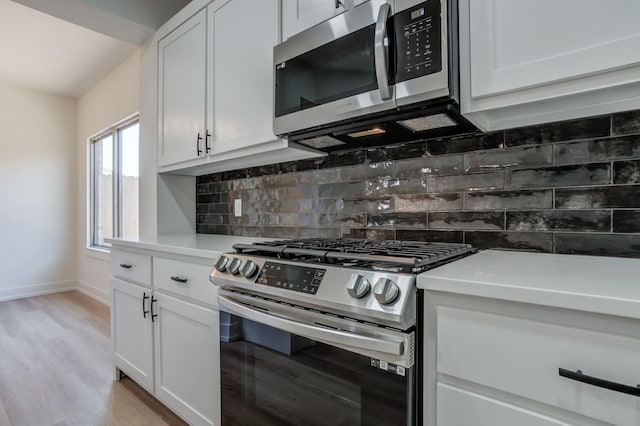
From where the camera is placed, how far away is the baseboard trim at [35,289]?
167 inches

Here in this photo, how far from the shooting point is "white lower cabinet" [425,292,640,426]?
2.02 ft

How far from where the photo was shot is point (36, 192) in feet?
14.6

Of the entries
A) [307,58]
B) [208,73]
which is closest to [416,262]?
[307,58]

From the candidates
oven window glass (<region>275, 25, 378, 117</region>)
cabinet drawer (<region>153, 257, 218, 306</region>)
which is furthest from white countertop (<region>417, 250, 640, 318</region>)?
cabinet drawer (<region>153, 257, 218, 306</region>)

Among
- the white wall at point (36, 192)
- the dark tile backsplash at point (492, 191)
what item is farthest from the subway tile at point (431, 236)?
the white wall at point (36, 192)

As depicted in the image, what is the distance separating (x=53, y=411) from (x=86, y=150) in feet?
12.2

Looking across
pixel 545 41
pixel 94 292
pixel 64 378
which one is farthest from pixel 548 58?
pixel 94 292

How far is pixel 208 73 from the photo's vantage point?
6.28 feet

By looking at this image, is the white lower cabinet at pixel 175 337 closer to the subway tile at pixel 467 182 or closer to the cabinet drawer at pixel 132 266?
the cabinet drawer at pixel 132 266

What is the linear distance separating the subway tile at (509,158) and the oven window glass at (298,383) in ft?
2.83

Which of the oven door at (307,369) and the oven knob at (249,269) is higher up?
the oven knob at (249,269)

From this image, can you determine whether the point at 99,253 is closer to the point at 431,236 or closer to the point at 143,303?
the point at 143,303

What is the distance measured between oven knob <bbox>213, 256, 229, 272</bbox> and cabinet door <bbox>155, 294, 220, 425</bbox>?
254mm

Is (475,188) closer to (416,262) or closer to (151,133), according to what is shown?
(416,262)
